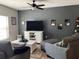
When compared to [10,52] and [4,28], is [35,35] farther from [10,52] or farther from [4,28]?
[10,52]

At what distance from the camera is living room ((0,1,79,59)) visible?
7434 millimetres

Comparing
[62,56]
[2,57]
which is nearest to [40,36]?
[62,56]

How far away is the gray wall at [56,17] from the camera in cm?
745

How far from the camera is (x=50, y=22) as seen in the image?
8.12 metres

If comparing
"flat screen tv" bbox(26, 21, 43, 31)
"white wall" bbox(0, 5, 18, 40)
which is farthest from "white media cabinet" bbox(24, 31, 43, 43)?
"white wall" bbox(0, 5, 18, 40)

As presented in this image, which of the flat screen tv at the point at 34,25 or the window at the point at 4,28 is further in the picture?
the flat screen tv at the point at 34,25

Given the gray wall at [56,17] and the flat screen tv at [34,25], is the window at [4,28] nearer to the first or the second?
the flat screen tv at [34,25]

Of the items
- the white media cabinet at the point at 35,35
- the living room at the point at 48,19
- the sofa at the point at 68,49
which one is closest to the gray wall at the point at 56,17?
the living room at the point at 48,19

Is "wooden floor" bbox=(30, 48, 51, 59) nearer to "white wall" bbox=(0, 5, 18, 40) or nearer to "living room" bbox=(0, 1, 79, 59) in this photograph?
"living room" bbox=(0, 1, 79, 59)

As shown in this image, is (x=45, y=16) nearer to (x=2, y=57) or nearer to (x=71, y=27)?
(x=71, y=27)

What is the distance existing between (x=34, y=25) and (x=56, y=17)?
1.54 metres

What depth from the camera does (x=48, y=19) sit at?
8.16 m

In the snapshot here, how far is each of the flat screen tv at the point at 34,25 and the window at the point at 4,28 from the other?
1.44 m

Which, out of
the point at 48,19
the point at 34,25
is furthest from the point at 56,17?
the point at 34,25
